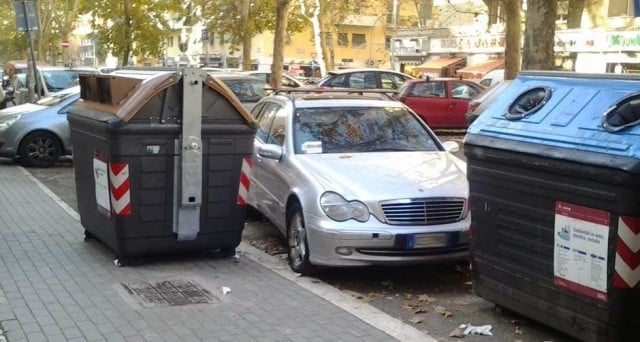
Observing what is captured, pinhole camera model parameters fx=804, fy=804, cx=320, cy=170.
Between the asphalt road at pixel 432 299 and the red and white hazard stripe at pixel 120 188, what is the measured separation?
1.67 metres

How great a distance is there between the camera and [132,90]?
693 cm

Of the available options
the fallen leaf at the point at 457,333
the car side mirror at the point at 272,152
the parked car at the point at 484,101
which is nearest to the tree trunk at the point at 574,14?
the parked car at the point at 484,101

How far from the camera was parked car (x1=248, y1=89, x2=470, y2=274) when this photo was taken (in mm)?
6586

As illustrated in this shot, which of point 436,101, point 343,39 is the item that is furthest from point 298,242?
point 343,39

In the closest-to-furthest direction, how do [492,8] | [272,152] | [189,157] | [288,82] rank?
[189,157]
[272,152]
[288,82]
[492,8]

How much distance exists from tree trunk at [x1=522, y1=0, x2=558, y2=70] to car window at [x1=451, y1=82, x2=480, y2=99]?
982cm

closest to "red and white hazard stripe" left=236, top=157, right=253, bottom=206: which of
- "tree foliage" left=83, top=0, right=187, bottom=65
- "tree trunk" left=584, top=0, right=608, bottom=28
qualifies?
"tree foliage" left=83, top=0, right=187, bottom=65

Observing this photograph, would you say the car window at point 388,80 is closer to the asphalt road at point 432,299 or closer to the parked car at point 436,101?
the parked car at point 436,101

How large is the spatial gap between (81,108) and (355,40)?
62.8 m

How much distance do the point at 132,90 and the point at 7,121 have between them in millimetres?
8928

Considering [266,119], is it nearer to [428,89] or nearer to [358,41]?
[428,89]

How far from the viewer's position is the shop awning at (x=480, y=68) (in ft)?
127

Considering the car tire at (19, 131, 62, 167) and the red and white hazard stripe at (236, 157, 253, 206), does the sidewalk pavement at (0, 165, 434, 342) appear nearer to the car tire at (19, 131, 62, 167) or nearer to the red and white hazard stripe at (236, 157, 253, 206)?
the red and white hazard stripe at (236, 157, 253, 206)

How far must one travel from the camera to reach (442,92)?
21.2 m
